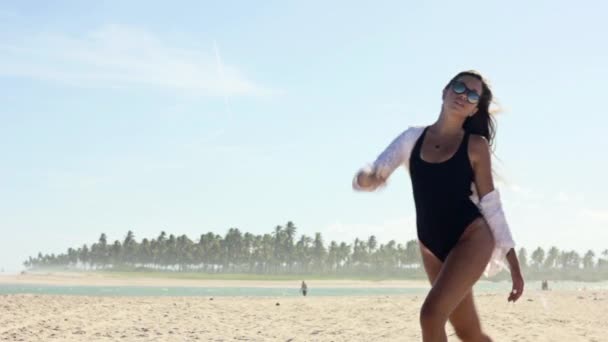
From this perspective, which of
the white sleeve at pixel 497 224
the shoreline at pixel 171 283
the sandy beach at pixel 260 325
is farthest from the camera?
the shoreline at pixel 171 283

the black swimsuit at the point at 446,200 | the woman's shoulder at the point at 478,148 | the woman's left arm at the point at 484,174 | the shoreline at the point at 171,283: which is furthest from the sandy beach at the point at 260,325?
the shoreline at the point at 171,283

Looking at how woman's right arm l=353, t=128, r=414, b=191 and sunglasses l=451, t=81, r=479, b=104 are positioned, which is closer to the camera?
sunglasses l=451, t=81, r=479, b=104

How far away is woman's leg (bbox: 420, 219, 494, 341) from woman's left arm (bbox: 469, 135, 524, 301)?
0.21 m

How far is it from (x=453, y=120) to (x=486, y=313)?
52.2 ft

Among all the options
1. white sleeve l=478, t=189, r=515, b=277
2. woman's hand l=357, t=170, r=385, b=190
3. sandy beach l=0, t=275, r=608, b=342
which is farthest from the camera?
sandy beach l=0, t=275, r=608, b=342

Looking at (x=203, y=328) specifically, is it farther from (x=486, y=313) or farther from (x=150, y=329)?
(x=486, y=313)

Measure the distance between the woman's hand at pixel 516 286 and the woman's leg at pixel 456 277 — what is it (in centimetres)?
29

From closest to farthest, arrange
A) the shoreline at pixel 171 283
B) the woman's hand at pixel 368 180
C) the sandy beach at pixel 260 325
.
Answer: the woman's hand at pixel 368 180
the sandy beach at pixel 260 325
the shoreline at pixel 171 283

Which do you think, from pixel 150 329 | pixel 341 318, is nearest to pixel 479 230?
pixel 150 329

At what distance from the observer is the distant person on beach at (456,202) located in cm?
379

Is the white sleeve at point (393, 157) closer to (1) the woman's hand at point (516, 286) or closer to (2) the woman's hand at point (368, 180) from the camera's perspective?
(2) the woman's hand at point (368, 180)

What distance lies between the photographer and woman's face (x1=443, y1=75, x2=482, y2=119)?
4195 millimetres

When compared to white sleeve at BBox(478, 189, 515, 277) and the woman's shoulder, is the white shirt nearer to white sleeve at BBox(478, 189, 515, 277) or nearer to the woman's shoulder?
white sleeve at BBox(478, 189, 515, 277)

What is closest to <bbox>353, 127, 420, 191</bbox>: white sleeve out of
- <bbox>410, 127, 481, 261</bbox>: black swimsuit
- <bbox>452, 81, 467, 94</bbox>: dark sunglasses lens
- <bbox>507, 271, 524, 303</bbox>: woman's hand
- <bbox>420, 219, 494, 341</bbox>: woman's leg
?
<bbox>410, 127, 481, 261</bbox>: black swimsuit
